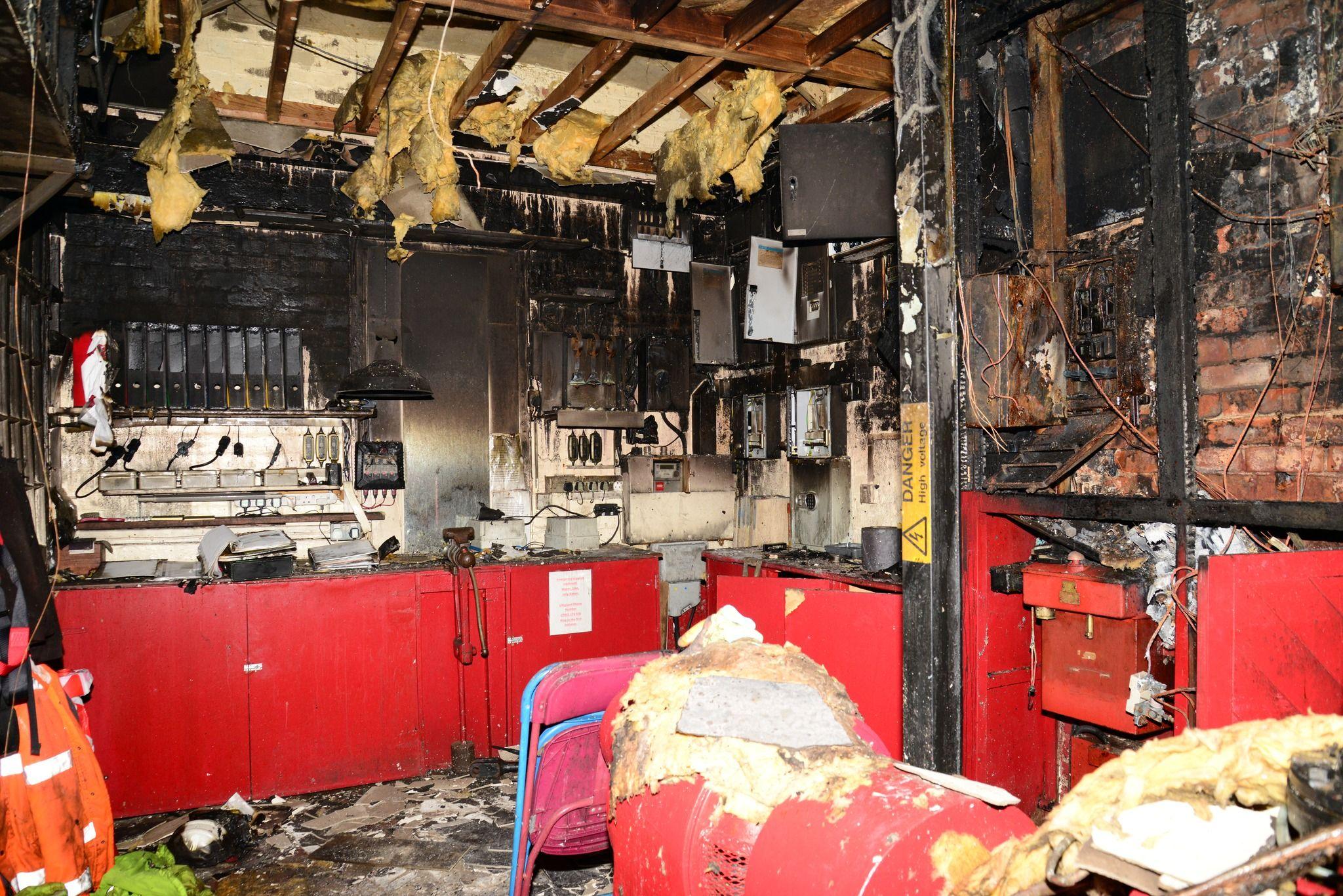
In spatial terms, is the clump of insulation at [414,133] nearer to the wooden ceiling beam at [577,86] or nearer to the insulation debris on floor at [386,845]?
the wooden ceiling beam at [577,86]

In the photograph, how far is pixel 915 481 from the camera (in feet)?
9.73

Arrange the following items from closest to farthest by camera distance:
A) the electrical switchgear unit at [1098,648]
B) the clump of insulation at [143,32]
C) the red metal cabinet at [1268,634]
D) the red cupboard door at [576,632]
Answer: the red metal cabinet at [1268,634]
the electrical switchgear unit at [1098,648]
the clump of insulation at [143,32]
the red cupboard door at [576,632]

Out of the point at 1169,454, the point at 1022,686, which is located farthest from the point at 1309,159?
the point at 1022,686

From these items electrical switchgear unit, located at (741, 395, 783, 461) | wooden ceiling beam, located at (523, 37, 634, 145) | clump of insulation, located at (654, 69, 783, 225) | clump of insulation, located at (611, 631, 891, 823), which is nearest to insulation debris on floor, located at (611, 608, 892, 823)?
clump of insulation, located at (611, 631, 891, 823)

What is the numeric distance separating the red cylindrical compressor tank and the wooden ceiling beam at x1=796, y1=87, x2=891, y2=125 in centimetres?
383

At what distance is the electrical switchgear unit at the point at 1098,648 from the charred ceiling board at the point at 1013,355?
54 centimetres

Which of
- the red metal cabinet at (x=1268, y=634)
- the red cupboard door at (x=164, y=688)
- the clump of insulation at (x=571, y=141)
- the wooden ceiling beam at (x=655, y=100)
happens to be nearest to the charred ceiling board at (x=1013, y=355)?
the red metal cabinet at (x=1268, y=634)

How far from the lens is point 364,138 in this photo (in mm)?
5207

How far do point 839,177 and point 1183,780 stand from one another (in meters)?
3.47

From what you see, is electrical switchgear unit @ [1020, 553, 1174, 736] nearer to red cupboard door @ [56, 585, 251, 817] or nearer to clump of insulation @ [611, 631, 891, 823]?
clump of insulation @ [611, 631, 891, 823]

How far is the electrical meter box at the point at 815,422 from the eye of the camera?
5.08 meters

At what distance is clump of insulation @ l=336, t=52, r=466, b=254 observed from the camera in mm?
4492

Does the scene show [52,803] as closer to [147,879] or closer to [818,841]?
[147,879]

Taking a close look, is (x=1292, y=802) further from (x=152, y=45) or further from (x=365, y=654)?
(x=152, y=45)
